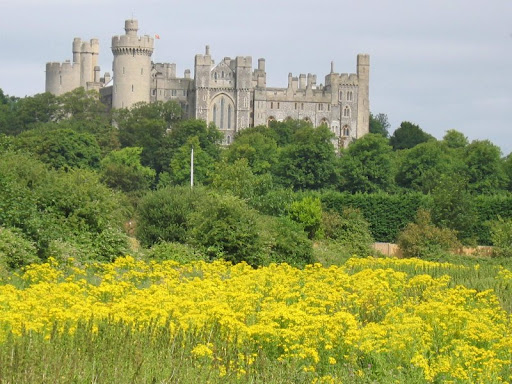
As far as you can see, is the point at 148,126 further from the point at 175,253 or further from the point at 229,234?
the point at 175,253

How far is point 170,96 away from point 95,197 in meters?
106

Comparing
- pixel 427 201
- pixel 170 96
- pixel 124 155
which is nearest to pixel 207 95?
pixel 170 96

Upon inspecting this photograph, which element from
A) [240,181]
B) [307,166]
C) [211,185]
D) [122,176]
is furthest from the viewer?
[307,166]

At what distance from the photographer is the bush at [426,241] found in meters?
43.5

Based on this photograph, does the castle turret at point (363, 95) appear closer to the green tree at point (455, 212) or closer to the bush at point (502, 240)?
the green tree at point (455, 212)

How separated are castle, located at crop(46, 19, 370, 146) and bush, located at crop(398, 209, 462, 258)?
86.6m

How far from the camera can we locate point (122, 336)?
12227 mm

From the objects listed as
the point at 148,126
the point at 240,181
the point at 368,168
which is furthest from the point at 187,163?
the point at 240,181

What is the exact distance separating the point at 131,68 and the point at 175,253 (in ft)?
352

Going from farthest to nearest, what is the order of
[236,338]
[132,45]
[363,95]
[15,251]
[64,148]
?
[363,95], [132,45], [64,148], [15,251], [236,338]

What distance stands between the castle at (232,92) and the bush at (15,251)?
108 metres

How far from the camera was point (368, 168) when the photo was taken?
291ft

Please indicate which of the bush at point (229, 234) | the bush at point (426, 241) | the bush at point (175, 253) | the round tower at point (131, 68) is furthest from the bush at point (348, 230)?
the round tower at point (131, 68)

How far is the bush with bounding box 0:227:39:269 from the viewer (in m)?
22.8
